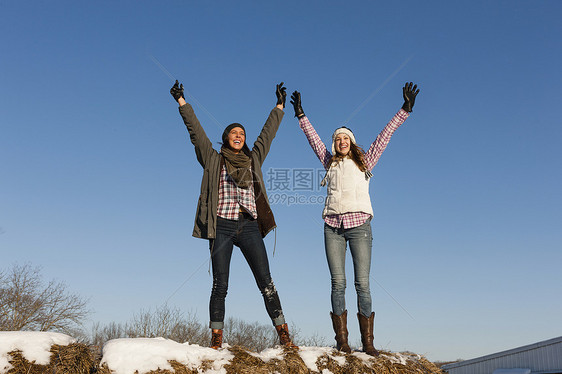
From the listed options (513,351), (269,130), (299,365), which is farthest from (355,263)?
(513,351)

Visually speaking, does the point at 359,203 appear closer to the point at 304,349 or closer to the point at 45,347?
the point at 304,349

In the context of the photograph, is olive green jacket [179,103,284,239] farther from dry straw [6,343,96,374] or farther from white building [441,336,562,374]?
white building [441,336,562,374]

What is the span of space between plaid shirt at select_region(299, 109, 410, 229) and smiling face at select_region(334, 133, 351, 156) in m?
0.22

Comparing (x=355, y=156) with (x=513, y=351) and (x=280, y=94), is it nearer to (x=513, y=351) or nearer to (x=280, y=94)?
(x=280, y=94)

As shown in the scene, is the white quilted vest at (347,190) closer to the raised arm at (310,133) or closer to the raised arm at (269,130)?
the raised arm at (310,133)

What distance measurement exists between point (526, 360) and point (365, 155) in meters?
26.0

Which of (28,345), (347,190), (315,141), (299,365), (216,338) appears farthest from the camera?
(315,141)

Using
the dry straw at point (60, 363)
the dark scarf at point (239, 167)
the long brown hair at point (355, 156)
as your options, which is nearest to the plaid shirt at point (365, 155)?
the long brown hair at point (355, 156)

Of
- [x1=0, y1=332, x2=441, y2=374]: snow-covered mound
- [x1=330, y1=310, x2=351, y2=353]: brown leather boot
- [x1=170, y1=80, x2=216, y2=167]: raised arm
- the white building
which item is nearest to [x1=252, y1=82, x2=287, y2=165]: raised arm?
[x1=170, y1=80, x2=216, y2=167]: raised arm

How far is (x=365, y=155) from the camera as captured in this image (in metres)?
6.19

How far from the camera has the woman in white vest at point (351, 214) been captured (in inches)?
221

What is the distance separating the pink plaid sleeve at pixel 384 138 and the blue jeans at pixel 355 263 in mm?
879

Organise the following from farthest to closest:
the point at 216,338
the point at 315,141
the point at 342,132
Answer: the point at 315,141
the point at 342,132
the point at 216,338

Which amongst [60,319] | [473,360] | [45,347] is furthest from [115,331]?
[45,347]
